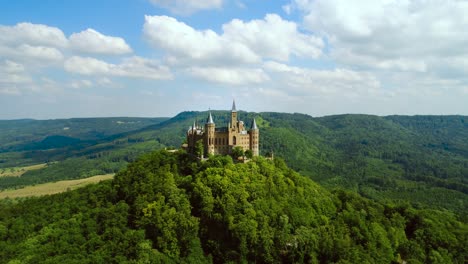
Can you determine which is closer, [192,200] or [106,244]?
[106,244]

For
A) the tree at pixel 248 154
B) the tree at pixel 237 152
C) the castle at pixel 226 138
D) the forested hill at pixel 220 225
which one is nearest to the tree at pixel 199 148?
the castle at pixel 226 138

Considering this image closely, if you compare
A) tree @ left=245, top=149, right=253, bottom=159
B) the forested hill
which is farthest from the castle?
the forested hill

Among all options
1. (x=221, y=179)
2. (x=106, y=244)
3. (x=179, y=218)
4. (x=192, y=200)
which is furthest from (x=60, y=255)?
(x=221, y=179)

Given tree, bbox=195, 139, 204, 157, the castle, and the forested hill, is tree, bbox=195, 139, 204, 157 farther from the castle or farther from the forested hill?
the forested hill

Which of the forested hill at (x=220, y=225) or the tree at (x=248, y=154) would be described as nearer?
the forested hill at (x=220, y=225)

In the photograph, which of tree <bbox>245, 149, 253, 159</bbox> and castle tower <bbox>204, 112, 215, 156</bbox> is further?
castle tower <bbox>204, 112, 215, 156</bbox>

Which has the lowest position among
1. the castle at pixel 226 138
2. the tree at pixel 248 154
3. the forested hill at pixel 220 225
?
the forested hill at pixel 220 225

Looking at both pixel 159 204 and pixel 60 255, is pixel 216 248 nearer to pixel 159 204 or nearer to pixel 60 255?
pixel 159 204

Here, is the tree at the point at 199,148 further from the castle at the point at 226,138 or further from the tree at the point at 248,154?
the tree at the point at 248,154
